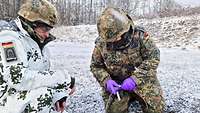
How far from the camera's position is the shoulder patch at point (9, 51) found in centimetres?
348

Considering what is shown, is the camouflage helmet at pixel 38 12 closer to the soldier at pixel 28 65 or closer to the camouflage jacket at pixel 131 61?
the soldier at pixel 28 65

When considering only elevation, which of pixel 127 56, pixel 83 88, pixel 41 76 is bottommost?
pixel 83 88

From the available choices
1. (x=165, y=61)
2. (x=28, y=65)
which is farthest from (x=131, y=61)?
(x=165, y=61)

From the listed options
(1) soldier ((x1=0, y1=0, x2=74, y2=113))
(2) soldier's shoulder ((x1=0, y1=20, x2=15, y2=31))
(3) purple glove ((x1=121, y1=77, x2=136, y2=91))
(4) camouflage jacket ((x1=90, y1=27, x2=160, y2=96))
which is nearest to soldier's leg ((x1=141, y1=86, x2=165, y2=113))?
(4) camouflage jacket ((x1=90, y1=27, x2=160, y2=96))

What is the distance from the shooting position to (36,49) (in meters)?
3.93

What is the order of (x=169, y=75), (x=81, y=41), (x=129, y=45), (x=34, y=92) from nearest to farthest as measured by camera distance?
(x=34, y=92)
(x=129, y=45)
(x=169, y=75)
(x=81, y=41)

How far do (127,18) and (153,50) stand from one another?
21.0 inches

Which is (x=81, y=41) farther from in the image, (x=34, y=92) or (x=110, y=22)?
(x=34, y=92)

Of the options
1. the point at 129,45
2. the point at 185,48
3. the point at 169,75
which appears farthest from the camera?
the point at 185,48

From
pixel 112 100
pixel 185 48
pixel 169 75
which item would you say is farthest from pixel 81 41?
pixel 112 100

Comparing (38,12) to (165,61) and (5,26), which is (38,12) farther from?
(165,61)

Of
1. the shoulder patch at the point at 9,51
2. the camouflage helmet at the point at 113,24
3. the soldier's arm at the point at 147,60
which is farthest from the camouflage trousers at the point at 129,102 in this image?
the shoulder patch at the point at 9,51

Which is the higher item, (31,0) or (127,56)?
(31,0)

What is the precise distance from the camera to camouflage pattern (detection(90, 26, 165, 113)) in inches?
206
